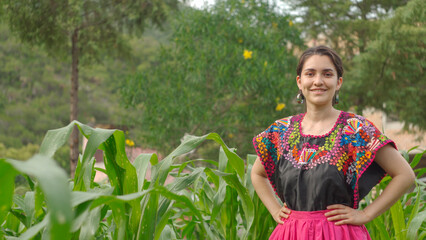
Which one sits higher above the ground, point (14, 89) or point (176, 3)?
point (176, 3)

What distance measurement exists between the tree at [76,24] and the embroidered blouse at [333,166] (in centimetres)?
673

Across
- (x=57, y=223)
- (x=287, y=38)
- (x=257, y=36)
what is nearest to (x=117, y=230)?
(x=57, y=223)

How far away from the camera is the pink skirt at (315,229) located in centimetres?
144

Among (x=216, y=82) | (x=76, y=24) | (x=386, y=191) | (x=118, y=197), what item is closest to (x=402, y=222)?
(x=386, y=191)

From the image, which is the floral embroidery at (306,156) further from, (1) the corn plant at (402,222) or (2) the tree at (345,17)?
(2) the tree at (345,17)

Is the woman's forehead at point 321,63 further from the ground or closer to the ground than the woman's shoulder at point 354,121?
further from the ground

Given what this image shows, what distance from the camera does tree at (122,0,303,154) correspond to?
607 cm

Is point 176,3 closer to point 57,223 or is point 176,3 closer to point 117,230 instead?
point 117,230

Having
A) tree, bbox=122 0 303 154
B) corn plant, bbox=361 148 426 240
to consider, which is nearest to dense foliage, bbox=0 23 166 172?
tree, bbox=122 0 303 154

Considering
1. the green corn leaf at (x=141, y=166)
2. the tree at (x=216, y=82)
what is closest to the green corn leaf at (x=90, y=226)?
Result: the green corn leaf at (x=141, y=166)

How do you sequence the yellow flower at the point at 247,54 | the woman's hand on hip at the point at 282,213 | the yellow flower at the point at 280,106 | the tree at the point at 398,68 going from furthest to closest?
1. the tree at the point at 398,68
2. the yellow flower at the point at 280,106
3. the yellow flower at the point at 247,54
4. the woman's hand on hip at the point at 282,213

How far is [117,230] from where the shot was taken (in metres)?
1.46

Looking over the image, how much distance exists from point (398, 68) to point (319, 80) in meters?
6.12

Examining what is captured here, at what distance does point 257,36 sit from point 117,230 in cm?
531
